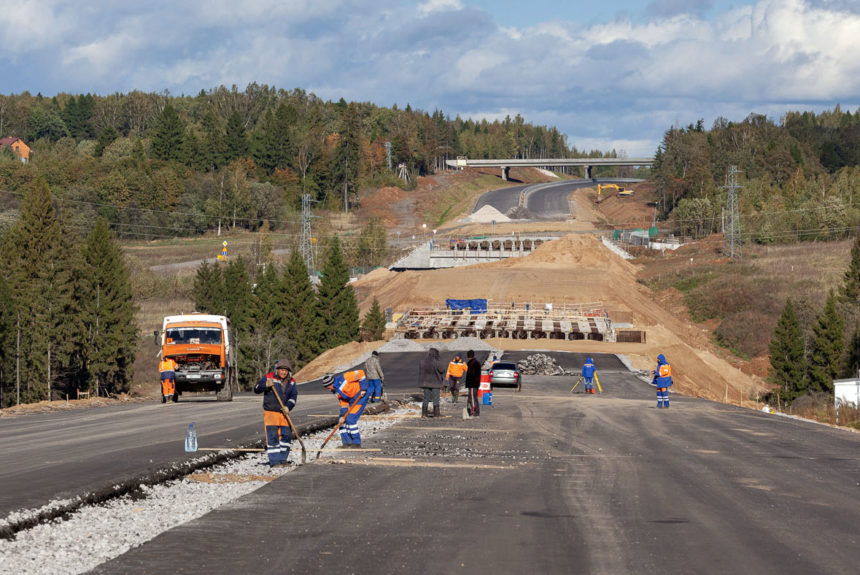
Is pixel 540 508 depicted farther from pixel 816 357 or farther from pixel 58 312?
pixel 58 312

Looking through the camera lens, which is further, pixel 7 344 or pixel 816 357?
pixel 7 344

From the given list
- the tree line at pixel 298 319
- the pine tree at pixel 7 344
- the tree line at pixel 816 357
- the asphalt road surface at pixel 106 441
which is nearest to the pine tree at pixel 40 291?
the pine tree at pixel 7 344

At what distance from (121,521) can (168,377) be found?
84.0ft

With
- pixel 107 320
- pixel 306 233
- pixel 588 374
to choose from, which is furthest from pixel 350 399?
pixel 306 233

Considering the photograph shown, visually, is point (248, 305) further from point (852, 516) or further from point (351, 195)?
point (351, 195)

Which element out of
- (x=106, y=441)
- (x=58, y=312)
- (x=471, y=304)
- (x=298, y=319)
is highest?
(x=58, y=312)

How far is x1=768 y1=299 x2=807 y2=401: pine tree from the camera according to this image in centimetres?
6888

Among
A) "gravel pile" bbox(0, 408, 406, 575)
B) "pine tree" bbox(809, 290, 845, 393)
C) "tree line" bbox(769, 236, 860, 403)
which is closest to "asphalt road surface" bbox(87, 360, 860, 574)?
"gravel pile" bbox(0, 408, 406, 575)

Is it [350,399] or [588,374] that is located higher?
[350,399]

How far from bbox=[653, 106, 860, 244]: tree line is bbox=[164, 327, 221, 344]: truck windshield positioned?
4225 inches

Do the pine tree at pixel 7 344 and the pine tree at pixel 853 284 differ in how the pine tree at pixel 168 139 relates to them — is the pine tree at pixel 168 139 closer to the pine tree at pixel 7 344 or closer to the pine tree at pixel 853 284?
the pine tree at pixel 7 344

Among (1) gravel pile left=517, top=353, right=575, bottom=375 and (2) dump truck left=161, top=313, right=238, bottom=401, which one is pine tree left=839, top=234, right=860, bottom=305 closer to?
(1) gravel pile left=517, top=353, right=575, bottom=375

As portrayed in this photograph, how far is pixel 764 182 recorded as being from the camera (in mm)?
165125

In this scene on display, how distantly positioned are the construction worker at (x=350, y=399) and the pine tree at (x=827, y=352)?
56605mm
